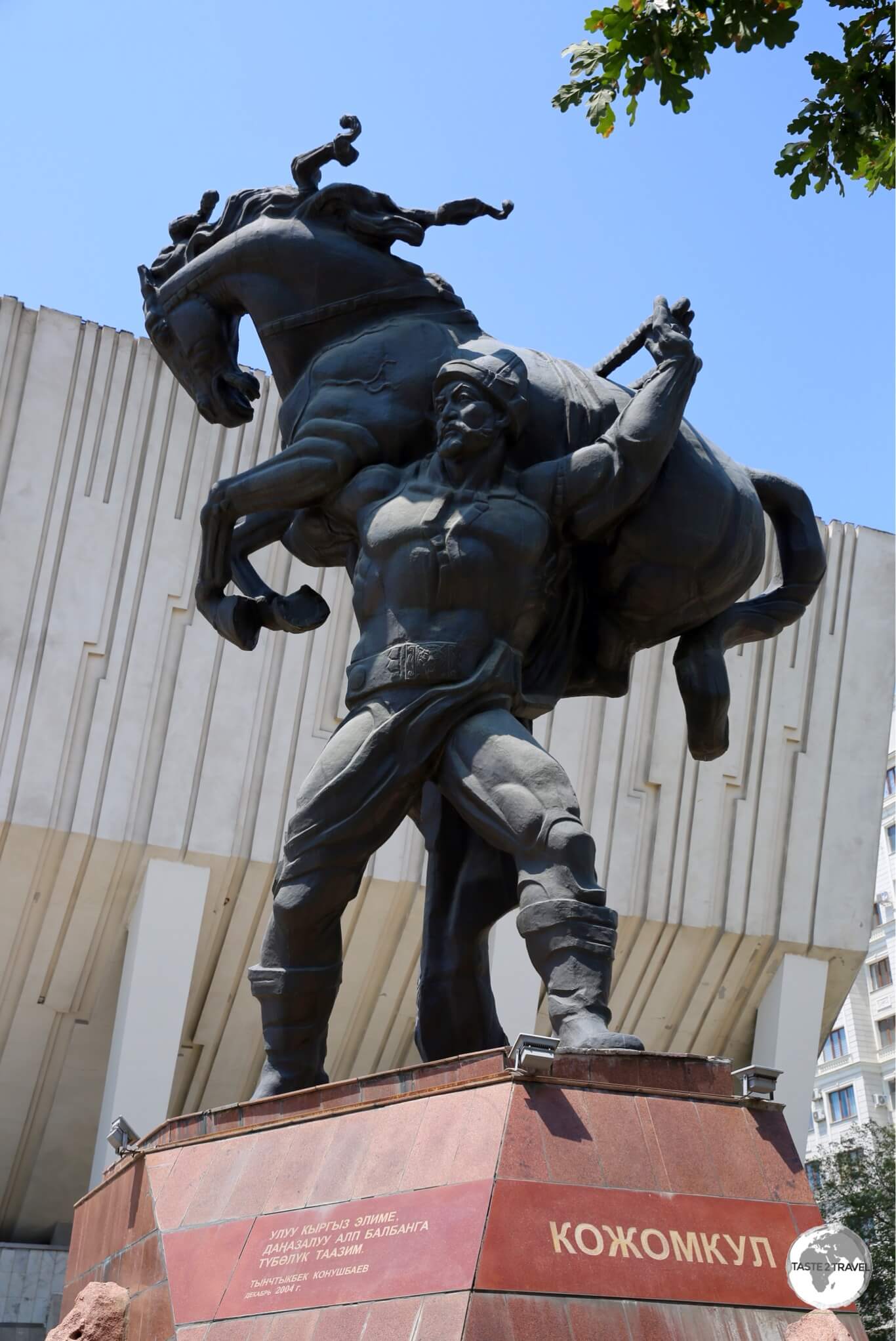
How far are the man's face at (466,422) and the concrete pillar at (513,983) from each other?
1287 centimetres

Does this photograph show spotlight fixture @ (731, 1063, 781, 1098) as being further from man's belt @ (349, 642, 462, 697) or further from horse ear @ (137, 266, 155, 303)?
horse ear @ (137, 266, 155, 303)

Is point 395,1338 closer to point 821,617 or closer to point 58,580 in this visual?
point 58,580

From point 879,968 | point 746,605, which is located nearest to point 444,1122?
point 746,605

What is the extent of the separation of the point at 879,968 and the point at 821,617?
27.7 m

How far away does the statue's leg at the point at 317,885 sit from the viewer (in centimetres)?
469

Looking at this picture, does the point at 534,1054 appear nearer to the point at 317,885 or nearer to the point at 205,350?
the point at 317,885

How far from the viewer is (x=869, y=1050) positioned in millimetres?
44562

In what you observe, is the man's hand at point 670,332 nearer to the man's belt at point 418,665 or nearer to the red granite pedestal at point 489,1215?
the man's belt at point 418,665

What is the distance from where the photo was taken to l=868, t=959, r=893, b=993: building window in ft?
147

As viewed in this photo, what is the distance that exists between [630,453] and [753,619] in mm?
867

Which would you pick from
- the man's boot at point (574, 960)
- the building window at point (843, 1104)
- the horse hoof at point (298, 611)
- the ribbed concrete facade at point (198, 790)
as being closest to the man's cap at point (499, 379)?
the horse hoof at point (298, 611)

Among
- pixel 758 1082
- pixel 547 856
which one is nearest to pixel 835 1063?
pixel 547 856

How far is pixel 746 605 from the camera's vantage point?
5402 mm

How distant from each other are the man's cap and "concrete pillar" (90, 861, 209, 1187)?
12776mm
